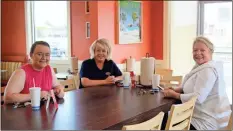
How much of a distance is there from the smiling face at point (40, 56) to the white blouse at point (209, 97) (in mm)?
1072

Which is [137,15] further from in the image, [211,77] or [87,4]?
[211,77]

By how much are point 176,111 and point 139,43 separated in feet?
12.2

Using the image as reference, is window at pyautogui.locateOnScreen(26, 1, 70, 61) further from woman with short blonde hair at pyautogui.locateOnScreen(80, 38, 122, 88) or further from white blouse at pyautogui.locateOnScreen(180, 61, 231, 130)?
white blouse at pyautogui.locateOnScreen(180, 61, 231, 130)

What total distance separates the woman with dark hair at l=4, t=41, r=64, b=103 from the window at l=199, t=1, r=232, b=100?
3879 mm

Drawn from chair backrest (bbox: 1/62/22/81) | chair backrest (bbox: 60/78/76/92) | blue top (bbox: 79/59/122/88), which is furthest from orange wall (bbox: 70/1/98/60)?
chair backrest (bbox: 60/78/76/92)

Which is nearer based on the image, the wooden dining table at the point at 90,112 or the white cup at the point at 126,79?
the wooden dining table at the point at 90,112

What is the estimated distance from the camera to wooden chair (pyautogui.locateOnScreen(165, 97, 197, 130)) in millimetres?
1764

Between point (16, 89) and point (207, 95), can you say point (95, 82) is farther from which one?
point (207, 95)

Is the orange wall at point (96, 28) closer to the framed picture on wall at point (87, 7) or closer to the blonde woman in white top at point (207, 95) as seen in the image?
the framed picture on wall at point (87, 7)

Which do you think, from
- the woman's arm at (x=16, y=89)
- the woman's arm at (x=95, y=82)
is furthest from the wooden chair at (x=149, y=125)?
the woman's arm at (x=95, y=82)

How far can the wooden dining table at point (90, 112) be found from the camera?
5.29 feet

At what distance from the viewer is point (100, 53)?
3.08 meters

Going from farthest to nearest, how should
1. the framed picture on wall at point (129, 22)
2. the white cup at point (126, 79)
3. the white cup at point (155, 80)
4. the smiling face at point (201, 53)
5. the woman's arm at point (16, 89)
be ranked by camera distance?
the framed picture on wall at point (129, 22) < the white cup at point (126, 79) < the white cup at point (155, 80) < the smiling face at point (201, 53) < the woman's arm at point (16, 89)

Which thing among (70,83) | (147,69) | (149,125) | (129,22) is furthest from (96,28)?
(149,125)
